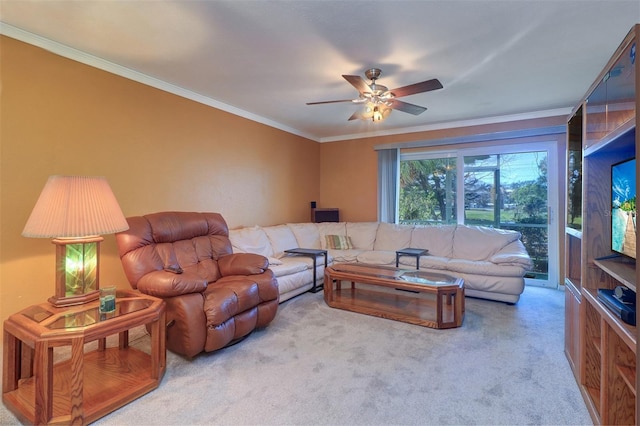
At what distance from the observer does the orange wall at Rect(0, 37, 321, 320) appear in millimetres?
2324

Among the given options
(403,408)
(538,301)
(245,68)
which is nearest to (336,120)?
(245,68)

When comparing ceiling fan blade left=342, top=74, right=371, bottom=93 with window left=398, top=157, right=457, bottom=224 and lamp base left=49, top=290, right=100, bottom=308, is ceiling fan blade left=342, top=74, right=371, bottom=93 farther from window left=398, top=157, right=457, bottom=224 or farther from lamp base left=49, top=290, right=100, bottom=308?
window left=398, top=157, right=457, bottom=224

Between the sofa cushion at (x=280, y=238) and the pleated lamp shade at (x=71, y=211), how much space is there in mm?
2384

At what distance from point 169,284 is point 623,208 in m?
2.75

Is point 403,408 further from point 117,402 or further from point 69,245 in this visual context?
point 69,245

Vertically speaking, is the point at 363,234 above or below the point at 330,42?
below

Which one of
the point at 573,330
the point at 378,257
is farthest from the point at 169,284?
the point at 378,257

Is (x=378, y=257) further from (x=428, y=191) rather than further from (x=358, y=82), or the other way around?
(x=358, y=82)

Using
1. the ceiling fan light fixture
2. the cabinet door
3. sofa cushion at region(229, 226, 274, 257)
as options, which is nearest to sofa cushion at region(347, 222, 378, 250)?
sofa cushion at region(229, 226, 274, 257)

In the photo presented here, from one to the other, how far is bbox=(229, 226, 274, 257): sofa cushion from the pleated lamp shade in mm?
1754

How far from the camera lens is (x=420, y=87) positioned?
258cm

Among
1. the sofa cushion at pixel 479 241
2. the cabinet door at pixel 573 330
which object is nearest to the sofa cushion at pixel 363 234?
the sofa cushion at pixel 479 241

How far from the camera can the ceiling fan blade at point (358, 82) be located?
8.02 ft

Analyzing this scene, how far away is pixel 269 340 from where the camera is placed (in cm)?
266
